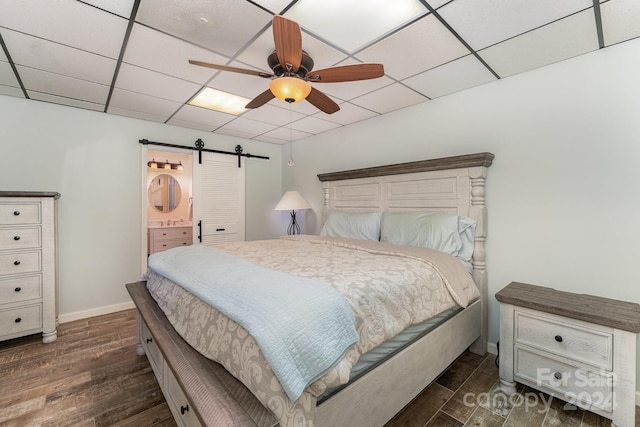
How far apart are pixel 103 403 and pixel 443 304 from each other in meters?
2.32

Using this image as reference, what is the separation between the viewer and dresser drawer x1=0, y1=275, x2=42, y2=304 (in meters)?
2.46

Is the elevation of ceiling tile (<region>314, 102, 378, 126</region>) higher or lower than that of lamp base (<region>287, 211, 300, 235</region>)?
higher

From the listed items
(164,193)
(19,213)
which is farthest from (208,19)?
(164,193)

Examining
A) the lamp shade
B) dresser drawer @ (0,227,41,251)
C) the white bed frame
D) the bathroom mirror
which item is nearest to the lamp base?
the lamp shade

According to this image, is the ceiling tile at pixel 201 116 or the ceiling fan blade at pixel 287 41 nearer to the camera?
the ceiling fan blade at pixel 287 41

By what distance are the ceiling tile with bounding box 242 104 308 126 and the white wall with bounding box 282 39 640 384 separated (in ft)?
5.34

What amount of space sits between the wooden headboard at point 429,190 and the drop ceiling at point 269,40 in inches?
29.2

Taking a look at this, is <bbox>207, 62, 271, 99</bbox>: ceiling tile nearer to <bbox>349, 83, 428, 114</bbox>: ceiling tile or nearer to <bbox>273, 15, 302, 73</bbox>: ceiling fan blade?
<bbox>273, 15, 302, 73</bbox>: ceiling fan blade

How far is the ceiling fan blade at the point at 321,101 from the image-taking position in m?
2.13

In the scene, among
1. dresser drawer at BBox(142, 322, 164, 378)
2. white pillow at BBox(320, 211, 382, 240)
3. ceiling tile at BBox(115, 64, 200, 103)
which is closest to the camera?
dresser drawer at BBox(142, 322, 164, 378)

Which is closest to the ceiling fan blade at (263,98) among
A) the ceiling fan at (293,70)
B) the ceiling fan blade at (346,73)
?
the ceiling fan at (293,70)

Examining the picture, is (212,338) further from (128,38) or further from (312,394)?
(128,38)

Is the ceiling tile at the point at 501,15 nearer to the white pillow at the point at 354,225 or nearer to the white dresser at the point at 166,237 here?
the white pillow at the point at 354,225

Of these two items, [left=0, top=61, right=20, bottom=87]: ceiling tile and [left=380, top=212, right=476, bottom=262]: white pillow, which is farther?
[left=380, top=212, right=476, bottom=262]: white pillow
